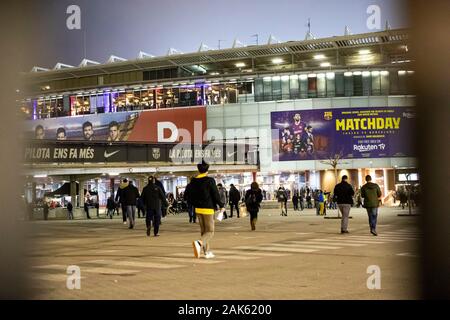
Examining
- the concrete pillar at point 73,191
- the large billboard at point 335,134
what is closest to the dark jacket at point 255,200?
the concrete pillar at point 73,191

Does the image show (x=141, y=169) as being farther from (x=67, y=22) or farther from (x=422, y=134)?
(x=422, y=134)

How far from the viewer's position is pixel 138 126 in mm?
60500

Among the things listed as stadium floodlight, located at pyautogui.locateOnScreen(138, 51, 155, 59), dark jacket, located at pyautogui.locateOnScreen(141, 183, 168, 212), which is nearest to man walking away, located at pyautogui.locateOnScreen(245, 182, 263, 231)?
dark jacket, located at pyautogui.locateOnScreen(141, 183, 168, 212)

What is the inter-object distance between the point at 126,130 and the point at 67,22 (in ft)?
186

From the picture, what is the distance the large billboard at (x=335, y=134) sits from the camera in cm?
5425

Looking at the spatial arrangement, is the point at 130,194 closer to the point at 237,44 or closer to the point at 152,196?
the point at 152,196

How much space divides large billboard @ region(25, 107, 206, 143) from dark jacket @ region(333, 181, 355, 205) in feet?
126

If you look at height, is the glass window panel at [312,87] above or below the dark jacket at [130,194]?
above

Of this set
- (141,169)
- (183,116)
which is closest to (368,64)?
(183,116)

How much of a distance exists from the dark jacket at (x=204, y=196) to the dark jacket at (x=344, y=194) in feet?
26.3

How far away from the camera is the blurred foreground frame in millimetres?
2895

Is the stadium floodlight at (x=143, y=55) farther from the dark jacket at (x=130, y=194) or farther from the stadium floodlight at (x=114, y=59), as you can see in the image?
the dark jacket at (x=130, y=194)

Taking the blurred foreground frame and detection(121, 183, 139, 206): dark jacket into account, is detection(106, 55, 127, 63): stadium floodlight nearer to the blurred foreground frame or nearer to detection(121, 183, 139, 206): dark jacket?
detection(121, 183, 139, 206): dark jacket
